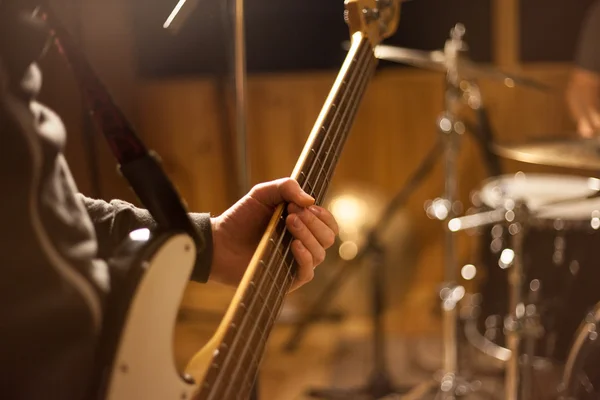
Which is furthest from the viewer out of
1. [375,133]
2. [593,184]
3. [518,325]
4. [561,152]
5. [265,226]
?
[375,133]

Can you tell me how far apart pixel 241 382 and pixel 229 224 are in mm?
360

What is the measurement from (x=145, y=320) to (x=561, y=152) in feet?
4.62

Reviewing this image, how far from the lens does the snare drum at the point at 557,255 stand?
72.1 inches

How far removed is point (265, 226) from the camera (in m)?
1.00

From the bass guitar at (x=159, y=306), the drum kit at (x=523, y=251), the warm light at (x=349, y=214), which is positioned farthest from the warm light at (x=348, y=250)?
the bass guitar at (x=159, y=306)

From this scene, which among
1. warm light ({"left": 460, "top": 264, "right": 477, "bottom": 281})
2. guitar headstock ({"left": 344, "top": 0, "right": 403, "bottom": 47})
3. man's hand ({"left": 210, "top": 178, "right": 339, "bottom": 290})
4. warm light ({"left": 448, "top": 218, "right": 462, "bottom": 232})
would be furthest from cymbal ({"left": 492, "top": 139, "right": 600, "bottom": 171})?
man's hand ({"left": 210, "top": 178, "right": 339, "bottom": 290})

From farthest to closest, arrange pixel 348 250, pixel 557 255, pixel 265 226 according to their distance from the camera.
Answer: pixel 348 250 → pixel 557 255 → pixel 265 226

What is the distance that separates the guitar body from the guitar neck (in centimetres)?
5

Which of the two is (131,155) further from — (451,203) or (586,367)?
(451,203)

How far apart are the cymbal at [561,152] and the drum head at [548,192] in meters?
0.12

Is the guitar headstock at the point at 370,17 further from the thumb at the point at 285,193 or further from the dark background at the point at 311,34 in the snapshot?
the dark background at the point at 311,34

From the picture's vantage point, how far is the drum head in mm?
1848

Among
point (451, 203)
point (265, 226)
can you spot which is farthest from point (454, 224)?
point (265, 226)

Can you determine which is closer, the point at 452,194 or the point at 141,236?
the point at 141,236
